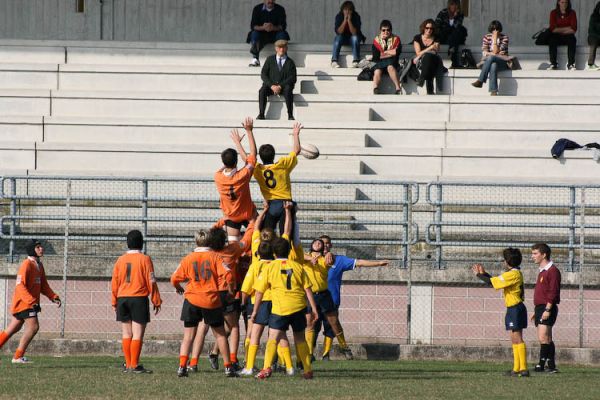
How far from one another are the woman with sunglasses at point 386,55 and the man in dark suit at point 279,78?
5.54 feet

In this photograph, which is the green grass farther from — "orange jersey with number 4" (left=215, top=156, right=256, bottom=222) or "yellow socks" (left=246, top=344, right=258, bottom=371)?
"orange jersey with number 4" (left=215, top=156, right=256, bottom=222)

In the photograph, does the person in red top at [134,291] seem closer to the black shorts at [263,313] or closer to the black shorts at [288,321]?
the black shorts at [263,313]

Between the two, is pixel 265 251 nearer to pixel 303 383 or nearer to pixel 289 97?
pixel 303 383

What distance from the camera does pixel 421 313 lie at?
18.1 meters

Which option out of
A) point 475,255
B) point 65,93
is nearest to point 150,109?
point 65,93

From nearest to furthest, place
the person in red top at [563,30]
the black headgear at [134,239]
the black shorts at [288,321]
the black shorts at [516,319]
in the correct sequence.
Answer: the black shorts at [288,321], the black headgear at [134,239], the black shorts at [516,319], the person in red top at [563,30]

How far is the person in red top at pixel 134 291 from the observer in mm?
14188

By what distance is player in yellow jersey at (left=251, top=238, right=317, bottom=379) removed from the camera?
43.9ft

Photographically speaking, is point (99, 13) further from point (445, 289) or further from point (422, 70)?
point (445, 289)

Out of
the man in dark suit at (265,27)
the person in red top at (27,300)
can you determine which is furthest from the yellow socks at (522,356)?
the man in dark suit at (265,27)

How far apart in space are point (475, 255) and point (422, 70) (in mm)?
6000

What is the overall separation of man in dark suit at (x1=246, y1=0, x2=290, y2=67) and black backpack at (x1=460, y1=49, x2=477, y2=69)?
339 cm

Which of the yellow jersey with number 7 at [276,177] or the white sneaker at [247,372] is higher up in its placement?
the yellow jersey with number 7 at [276,177]

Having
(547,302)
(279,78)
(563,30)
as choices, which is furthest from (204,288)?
(563,30)
